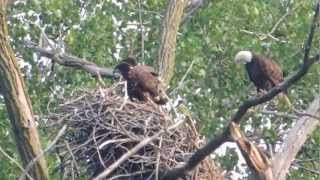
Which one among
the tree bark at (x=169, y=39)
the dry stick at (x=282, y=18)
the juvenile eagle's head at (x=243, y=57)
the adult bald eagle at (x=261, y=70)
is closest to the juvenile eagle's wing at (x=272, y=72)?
the adult bald eagle at (x=261, y=70)

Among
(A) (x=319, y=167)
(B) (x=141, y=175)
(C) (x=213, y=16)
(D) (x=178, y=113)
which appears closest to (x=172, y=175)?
(B) (x=141, y=175)

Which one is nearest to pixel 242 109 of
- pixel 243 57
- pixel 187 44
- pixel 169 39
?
pixel 169 39

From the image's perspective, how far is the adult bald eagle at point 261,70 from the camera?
8.95m

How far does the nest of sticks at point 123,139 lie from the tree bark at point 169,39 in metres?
1.10

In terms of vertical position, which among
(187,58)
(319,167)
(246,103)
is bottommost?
(319,167)

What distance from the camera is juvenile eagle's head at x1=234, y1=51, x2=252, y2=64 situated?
A: 9297 mm

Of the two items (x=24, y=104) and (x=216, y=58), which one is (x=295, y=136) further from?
(x=216, y=58)

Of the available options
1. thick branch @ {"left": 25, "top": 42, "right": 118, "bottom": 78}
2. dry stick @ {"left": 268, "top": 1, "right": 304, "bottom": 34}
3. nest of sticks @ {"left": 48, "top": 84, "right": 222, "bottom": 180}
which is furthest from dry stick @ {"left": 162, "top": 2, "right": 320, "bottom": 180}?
dry stick @ {"left": 268, "top": 1, "right": 304, "bottom": 34}

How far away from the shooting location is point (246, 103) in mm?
5363

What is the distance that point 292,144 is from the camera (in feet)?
21.5

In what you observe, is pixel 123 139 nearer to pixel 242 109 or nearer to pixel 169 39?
pixel 242 109

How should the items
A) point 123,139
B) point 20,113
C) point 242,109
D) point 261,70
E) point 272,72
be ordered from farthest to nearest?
→ point 261,70, point 272,72, point 20,113, point 123,139, point 242,109

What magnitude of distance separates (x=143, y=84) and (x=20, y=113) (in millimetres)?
1375

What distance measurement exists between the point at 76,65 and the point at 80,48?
151 centimetres
